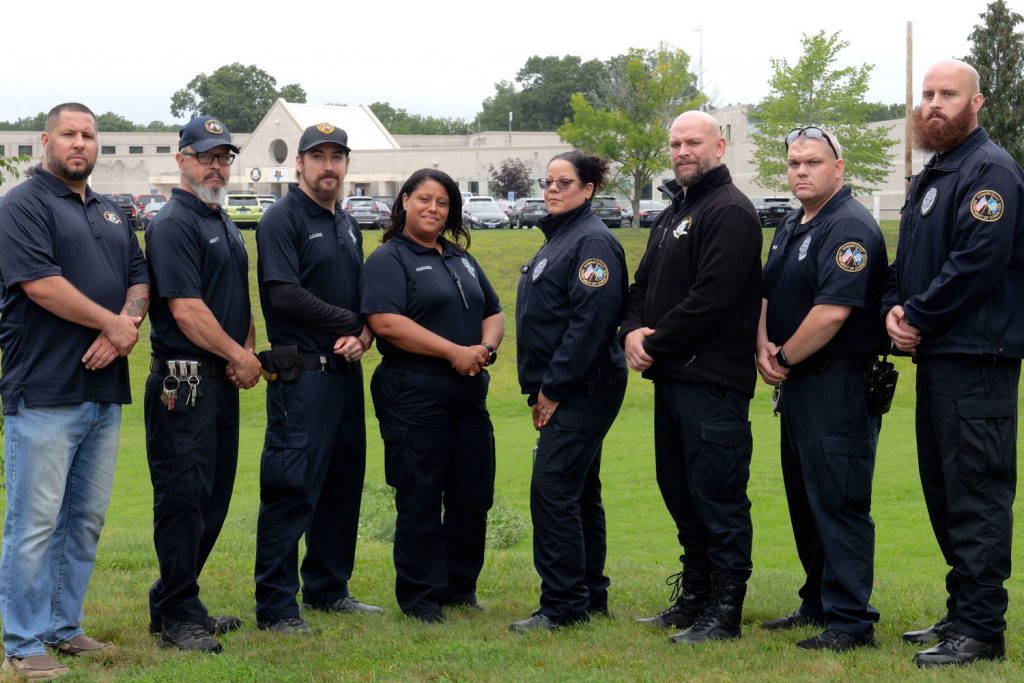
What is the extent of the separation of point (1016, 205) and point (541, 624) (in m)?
3.00

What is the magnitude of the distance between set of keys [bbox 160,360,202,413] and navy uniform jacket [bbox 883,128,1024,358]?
3331mm

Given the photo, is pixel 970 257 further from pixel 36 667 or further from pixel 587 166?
pixel 36 667

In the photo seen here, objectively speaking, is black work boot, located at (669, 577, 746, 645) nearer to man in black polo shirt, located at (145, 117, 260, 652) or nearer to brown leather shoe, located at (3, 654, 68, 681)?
man in black polo shirt, located at (145, 117, 260, 652)

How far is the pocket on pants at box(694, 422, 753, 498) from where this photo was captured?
5.66m

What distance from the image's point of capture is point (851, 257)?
5.46 meters

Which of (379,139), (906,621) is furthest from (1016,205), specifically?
(379,139)

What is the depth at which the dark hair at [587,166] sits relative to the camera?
6301 mm

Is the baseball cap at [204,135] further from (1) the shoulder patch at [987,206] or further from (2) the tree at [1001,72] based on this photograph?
(2) the tree at [1001,72]

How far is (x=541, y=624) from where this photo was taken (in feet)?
19.6

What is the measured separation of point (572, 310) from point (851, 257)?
55.5 inches

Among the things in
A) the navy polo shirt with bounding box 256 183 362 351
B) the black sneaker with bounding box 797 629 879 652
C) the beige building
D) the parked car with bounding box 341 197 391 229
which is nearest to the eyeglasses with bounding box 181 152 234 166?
the navy polo shirt with bounding box 256 183 362 351

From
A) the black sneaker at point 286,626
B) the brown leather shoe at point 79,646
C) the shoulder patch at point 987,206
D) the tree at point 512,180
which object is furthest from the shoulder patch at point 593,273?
the tree at point 512,180

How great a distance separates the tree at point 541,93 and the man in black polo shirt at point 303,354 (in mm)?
106154

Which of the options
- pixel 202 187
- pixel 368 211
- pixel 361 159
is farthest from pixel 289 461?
pixel 361 159
